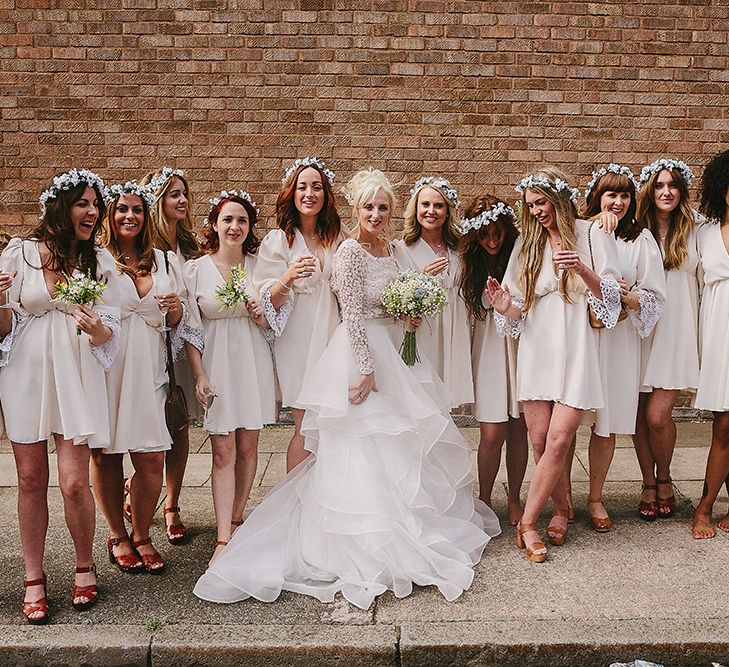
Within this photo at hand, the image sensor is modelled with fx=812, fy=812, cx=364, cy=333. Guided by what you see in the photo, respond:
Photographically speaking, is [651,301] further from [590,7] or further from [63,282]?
[590,7]

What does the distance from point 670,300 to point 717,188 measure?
2.59 feet

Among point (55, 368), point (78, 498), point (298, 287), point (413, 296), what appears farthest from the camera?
point (298, 287)

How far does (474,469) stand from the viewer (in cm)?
684

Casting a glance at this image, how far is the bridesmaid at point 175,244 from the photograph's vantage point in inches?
207

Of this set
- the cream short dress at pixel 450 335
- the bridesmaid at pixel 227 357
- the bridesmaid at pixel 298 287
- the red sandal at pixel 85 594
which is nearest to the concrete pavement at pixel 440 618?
the red sandal at pixel 85 594

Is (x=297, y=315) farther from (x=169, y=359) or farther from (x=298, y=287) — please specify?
(x=169, y=359)

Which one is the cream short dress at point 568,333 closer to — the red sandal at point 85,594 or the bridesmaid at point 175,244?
the bridesmaid at point 175,244

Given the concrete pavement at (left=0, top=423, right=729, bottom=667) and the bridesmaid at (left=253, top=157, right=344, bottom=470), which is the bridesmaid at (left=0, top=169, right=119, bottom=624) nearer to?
the concrete pavement at (left=0, top=423, right=729, bottom=667)

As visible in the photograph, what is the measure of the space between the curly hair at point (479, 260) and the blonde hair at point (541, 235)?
0.22 metres

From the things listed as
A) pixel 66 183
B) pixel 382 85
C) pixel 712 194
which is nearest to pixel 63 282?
pixel 66 183

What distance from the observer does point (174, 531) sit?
529 cm

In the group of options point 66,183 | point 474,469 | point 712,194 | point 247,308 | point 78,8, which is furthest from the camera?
point 78,8

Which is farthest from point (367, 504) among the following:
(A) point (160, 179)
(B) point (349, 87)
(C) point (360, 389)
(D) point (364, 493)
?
(B) point (349, 87)

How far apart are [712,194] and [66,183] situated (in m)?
4.01
